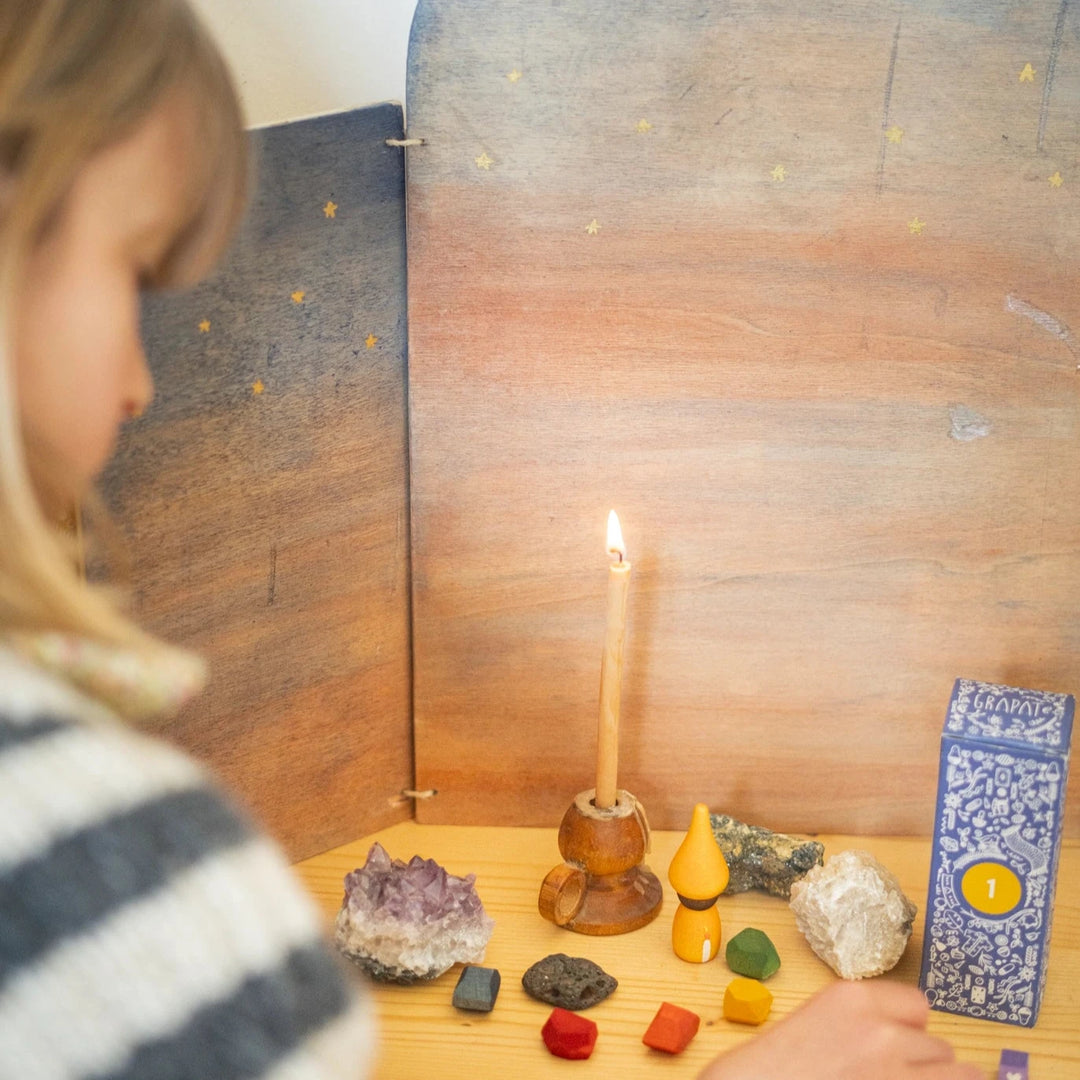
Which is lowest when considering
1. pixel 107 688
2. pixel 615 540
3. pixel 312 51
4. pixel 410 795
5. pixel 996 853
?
pixel 410 795

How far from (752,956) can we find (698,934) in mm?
37

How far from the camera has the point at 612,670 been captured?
0.83m

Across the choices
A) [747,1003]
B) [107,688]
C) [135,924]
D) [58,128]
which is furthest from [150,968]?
[747,1003]

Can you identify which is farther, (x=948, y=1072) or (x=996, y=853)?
(x=996, y=853)

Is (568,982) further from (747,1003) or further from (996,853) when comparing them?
(996,853)

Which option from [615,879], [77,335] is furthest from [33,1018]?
[615,879]

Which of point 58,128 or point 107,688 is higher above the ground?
point 58,128

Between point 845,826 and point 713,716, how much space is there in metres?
0.13

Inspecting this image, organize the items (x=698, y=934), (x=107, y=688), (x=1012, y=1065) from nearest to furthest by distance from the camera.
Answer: (x=107, y=688), (x=1012, y=1065), (x=698, y=934)

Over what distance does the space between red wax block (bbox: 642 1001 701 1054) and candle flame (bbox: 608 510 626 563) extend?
10.6 inches

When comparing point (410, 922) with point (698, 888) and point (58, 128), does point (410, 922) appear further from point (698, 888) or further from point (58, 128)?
point (58, 128)

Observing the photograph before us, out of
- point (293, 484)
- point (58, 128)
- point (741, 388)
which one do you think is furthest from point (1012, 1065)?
point (58, 128)

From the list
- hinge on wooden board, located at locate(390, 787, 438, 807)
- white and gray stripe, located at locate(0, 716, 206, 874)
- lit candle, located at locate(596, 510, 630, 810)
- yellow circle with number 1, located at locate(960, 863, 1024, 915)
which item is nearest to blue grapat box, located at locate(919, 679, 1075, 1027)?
yellow circle with number 1, located at locate(960, 863, 1024, 915)

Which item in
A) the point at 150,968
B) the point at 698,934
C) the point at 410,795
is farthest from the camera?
the point at 410,795
